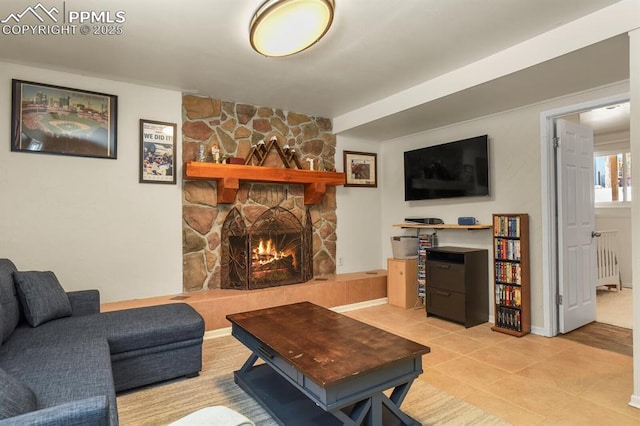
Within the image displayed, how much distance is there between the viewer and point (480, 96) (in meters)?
3.34

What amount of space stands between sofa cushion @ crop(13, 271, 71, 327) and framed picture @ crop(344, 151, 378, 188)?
3486 millimetres

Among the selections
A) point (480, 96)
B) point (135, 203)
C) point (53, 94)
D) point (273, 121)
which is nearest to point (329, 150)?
point (273, 121)

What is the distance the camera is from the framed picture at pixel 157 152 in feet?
12.0

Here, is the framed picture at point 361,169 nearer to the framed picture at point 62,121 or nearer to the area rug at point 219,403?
the framed picture at point 62,121

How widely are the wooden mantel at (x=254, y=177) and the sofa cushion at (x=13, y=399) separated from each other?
2.59 metres

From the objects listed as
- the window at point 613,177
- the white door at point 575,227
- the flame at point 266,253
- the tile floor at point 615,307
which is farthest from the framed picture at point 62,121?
the window at point 613,177

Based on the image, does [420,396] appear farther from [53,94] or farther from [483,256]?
[53,94]

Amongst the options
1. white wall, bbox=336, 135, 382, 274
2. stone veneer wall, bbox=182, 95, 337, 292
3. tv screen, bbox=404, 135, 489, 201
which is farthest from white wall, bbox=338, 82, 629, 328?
stone veneer wall, bbox=182, 95, 337, 292

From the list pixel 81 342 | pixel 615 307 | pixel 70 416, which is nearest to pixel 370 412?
pixel 70 416

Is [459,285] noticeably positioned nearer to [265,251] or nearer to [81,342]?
[265,251]

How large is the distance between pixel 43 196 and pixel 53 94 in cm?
92

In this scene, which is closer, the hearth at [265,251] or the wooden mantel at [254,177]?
the wooden mantel at [254,177]

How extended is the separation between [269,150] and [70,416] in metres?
3.51

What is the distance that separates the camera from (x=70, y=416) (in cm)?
114
